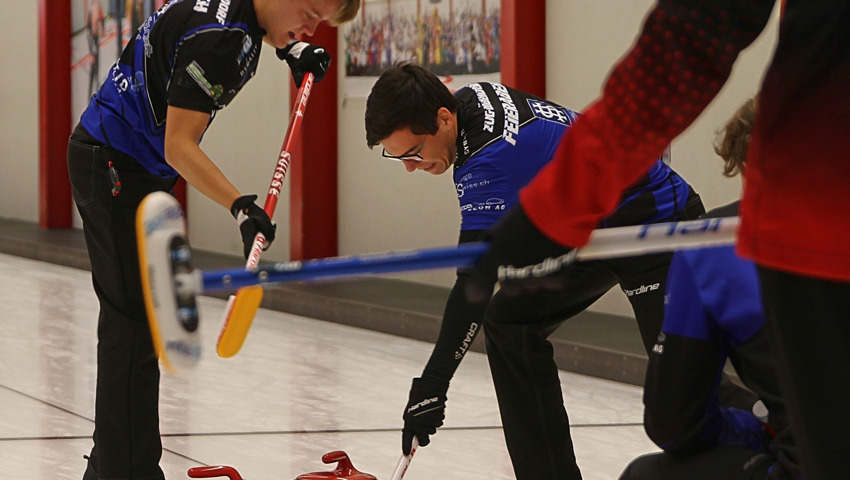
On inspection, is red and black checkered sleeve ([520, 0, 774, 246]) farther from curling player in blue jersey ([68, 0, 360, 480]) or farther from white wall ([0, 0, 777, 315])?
white wall ([0, 0, 777, 315])

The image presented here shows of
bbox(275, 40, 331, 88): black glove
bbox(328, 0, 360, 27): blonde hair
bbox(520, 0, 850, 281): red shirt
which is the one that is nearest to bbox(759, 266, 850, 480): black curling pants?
bbox(520, 0, 850, 281): red shirt

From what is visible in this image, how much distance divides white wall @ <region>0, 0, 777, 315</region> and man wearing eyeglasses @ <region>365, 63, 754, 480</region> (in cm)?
243

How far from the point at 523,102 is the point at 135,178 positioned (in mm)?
881

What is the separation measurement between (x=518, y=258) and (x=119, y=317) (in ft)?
5.80

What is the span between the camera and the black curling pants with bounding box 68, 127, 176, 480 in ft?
8.83

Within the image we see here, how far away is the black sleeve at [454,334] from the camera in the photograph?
2553mm

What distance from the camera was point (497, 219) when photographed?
251 centimetres

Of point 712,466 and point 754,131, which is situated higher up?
point 754,131

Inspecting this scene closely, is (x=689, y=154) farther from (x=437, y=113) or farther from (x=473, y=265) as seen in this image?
(x=473, y=265)

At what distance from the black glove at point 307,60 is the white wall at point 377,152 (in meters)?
2.22

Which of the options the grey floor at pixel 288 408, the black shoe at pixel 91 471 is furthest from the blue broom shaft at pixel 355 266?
the grey floor at pixel 288 408

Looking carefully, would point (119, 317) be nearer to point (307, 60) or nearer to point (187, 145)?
point (187, 145)

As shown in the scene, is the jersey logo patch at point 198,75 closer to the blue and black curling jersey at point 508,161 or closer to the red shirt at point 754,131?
the blue and black curling jersey at point 508,161

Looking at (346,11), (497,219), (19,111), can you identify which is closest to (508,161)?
(497,219)
